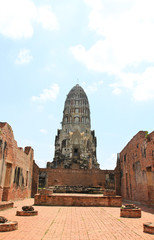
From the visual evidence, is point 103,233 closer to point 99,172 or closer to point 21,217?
point 21,217

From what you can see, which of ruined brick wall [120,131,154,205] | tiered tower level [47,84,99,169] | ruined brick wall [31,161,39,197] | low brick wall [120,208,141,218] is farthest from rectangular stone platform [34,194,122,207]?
tiered tower level [47,84,99,169]

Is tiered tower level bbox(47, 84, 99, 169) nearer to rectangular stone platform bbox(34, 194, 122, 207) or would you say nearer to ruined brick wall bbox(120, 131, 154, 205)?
ruined brick wall bbox(120, 131, 154, 205)

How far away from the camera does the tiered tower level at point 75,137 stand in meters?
51.6

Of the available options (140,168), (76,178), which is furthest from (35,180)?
(140,168)

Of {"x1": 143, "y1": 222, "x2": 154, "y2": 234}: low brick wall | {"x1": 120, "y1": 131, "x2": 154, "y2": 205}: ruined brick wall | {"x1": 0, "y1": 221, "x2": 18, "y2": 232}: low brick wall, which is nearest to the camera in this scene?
{"x1": 0, "y1": 221, "x2": 18, "y2": 232}: low brick wall

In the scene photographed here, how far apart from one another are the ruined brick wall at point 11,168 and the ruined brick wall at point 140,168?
9524 mm

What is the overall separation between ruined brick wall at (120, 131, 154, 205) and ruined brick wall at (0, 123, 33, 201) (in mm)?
9524

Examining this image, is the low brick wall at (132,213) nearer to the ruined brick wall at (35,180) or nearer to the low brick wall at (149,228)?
the low brick wall at (149,228)

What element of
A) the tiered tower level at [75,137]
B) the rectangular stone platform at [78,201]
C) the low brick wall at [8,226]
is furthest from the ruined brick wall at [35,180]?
the tiered tower level at [75,137]

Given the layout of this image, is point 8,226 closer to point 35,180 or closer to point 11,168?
point 11,168

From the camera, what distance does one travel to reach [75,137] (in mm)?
56812

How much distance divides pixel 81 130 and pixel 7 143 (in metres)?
48.9

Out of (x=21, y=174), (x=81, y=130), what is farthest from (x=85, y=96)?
(x=21, y=174)

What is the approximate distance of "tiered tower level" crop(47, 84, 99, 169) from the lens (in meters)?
51.6
